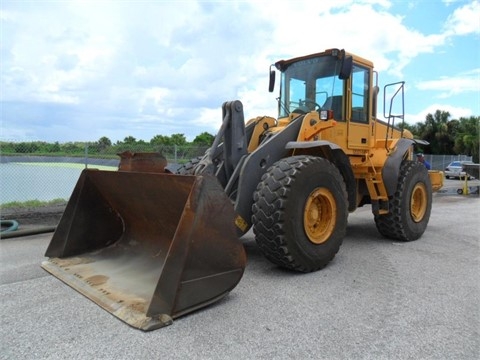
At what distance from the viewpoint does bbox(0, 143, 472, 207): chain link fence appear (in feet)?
31.2

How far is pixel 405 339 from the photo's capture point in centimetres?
315

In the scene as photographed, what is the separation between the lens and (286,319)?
345 cm

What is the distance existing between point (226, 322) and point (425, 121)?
4560cm

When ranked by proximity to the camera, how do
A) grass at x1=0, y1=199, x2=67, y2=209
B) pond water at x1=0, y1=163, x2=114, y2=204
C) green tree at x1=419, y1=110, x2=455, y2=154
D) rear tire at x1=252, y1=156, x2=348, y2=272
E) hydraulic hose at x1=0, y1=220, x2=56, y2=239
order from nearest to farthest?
1. rear tire at x1=252, y1=156, x2=348, y2=272
2. hydraulic hose at x1=0, y1=220, x2=56, y2=239
3. grass at x1=0, y1=199, x2=67, y2=209
4. pond water at x1=0, y1=163, x2=114, y2=204
5. green tree at x1=419, y1=110, x2=455, y2=154

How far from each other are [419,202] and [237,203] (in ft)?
13.4

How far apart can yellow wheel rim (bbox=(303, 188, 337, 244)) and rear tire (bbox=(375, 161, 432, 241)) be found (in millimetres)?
2034

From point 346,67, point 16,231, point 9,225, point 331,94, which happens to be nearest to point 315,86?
point 331,94

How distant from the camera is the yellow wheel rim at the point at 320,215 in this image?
183 inches

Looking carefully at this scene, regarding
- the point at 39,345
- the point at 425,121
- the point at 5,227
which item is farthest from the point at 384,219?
the point at 425,121

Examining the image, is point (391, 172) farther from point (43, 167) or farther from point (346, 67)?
point (43, 167)

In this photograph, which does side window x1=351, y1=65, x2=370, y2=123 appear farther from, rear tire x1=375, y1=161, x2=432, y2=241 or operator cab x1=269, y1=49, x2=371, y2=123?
rear tire x1=375, y1=161, x2=432, y2=241

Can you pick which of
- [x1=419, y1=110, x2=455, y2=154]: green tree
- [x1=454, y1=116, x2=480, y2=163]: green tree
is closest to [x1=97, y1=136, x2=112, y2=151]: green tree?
[x1=454, y1=116, x2=480, y2=163]: green tree

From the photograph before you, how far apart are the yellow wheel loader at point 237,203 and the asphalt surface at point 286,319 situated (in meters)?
0.19

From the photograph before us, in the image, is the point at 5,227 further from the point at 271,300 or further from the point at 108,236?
the point at 271,300
